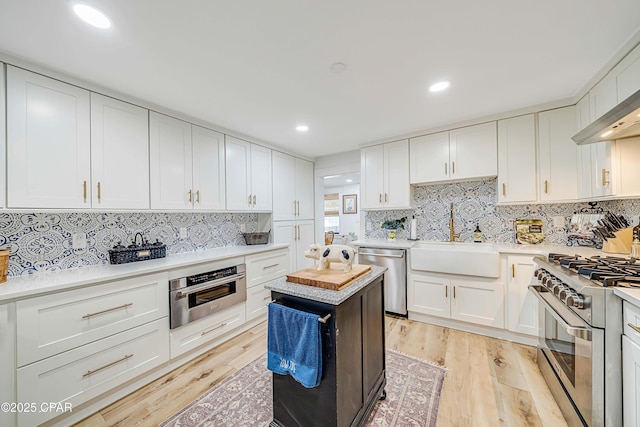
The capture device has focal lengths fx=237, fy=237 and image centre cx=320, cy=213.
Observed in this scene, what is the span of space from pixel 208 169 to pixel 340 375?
2505mm

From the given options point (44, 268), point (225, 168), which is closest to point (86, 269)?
point (44, 268)

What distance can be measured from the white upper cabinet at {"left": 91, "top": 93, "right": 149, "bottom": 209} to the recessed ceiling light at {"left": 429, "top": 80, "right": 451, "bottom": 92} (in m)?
2.65

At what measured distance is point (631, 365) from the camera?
1.09 meters

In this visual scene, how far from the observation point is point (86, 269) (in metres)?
1.98

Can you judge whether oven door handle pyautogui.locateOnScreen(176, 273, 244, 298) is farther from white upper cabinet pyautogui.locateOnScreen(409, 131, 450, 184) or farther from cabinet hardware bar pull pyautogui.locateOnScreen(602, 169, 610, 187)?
cabinet hardware bar pull pyautogui.locateOnScreen(602, 169, 610, 187)

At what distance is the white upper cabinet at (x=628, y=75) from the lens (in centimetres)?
151

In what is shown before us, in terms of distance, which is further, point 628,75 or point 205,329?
point 205,329

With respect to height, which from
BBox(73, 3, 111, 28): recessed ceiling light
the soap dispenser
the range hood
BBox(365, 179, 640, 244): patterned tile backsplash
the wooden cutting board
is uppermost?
BBox(73, 3, 111, 28): recessed ceiling light

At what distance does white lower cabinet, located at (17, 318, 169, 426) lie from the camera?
1.44 metres

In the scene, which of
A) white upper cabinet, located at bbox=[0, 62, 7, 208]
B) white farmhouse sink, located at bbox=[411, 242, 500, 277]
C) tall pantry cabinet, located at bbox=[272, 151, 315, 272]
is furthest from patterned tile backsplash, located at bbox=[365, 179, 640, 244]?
white upper cabinet, located at bbox=[0, 62, 7, 208]

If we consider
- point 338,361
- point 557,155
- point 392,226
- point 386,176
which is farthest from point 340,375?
point 557,155

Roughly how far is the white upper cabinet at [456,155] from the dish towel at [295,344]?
2.60 metres

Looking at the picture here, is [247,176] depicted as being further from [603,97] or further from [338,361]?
[603,97]

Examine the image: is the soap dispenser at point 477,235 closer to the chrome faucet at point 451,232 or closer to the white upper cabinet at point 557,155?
the chrome faucet at point 451,232
